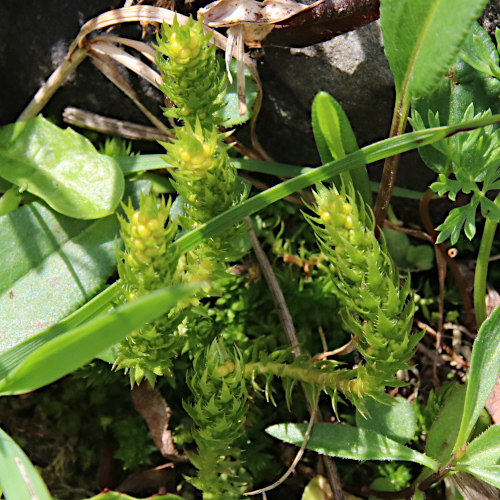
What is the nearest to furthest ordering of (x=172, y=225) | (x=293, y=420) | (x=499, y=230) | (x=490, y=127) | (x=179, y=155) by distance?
(x=172, y=225) → (x=179, y=155) → (x=490, y=127) → (x=293, y=420) → (x=499, y=230)

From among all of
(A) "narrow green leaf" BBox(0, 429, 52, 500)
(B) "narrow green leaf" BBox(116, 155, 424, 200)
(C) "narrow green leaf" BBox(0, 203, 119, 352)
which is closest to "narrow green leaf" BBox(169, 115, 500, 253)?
(B) "narrow green leaf" BBox(116, 155, 424, 200)

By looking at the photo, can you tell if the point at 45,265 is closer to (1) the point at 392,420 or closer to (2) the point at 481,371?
(1) the point at 392,420

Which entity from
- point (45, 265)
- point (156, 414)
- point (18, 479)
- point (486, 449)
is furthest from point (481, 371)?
point (45, 265)

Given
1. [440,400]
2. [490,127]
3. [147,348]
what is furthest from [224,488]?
[490,127]

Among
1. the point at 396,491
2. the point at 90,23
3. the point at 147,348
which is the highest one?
the point at 90,23

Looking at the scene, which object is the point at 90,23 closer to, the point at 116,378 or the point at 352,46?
the point at 352,46

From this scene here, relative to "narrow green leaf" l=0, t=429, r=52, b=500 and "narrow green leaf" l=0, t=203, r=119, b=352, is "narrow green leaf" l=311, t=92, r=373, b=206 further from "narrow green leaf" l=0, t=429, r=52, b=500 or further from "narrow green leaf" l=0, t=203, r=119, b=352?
"narrow green leaf" l=0, t=429, r=52, b=500
